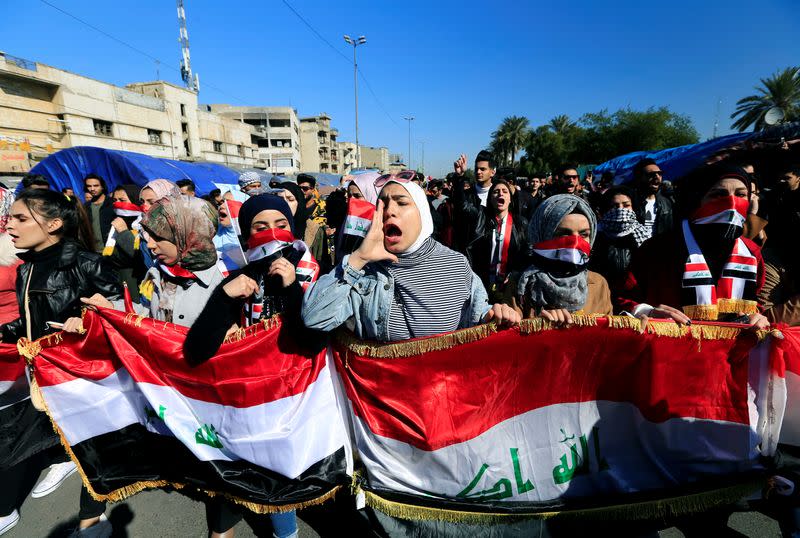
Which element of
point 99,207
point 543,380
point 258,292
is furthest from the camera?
point 99,207

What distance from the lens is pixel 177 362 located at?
2008 millimetres

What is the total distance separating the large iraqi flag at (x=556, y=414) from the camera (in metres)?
1.81

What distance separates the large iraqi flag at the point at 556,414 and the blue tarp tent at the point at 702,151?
7954 mm

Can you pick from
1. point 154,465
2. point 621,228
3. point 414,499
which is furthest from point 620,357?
point 154,465

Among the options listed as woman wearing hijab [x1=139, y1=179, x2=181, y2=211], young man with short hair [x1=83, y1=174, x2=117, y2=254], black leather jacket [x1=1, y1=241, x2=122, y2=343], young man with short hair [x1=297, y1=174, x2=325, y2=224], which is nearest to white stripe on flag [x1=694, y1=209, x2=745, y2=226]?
black leather jacket [x1=1, y1=241, x2=122, y2=343]

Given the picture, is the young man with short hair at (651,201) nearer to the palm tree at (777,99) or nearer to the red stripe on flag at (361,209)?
the red stripe on flag at (361,209)

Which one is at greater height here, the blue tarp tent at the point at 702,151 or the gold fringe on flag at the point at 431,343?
the blue tarp tent at the point at 702,151

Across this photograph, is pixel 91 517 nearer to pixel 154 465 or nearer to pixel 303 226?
pixel 154 465

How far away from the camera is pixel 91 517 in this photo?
2281 mm

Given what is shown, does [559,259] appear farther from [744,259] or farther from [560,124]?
[560,124]

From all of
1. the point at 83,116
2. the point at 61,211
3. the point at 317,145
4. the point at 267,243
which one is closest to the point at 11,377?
the point at 61,211

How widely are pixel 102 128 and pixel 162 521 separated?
45.7 m

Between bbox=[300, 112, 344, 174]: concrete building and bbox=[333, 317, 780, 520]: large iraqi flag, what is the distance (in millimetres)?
80399

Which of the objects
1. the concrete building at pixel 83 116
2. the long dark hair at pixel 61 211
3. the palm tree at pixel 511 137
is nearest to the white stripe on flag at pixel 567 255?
the long dark hair at pixel 61 211
